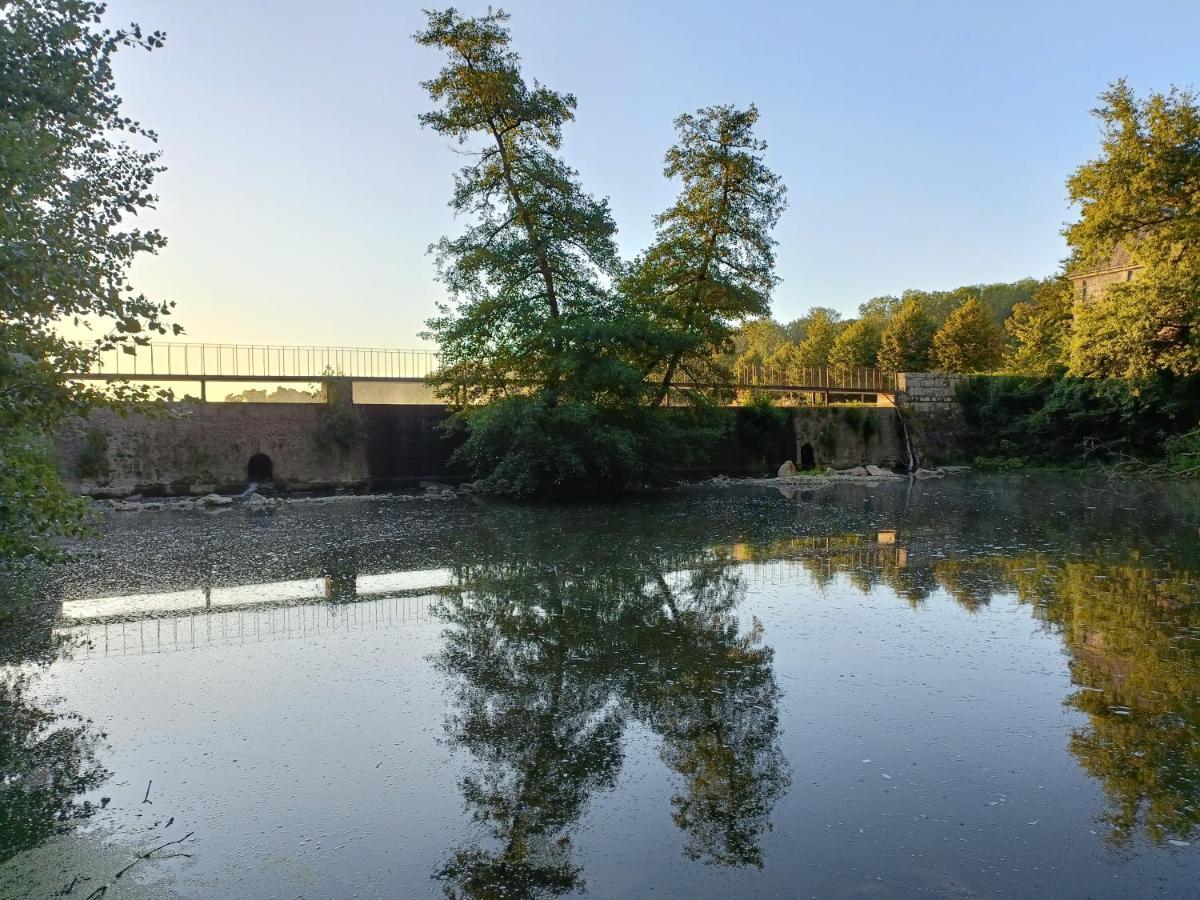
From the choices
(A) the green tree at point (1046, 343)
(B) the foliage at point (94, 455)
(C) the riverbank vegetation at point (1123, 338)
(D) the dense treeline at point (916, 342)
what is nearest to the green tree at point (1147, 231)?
(C) the riverbank vegetation at point (1123, 338)

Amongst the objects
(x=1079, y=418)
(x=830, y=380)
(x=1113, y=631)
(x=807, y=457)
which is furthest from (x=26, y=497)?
(x=830, y=380)

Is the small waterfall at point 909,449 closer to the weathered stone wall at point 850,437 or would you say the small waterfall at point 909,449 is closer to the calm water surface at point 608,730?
the weathered stone wall at point 850,437

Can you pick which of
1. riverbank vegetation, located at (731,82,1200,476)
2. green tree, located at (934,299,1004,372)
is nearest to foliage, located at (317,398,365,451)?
riverbank vegetation, located at (731,82,1200,476)

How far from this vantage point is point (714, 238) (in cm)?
2400

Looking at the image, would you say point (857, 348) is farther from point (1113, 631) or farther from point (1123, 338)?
point (1113, 631)

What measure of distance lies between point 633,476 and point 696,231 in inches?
299

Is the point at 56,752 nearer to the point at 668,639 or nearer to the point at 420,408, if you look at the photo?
the point at 668,639

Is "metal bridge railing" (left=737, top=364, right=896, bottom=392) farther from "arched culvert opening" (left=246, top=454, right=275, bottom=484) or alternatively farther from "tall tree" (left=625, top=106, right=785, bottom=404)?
"arched culvert opening" (left=246, top=454, right=275, bottom=484)

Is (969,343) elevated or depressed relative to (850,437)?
elevated

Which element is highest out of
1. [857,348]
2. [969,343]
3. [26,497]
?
[857,348]

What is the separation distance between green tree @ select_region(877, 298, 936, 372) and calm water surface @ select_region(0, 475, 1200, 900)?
1816 inches

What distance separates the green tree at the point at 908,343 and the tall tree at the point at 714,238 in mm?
32152

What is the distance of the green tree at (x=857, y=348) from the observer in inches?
2260

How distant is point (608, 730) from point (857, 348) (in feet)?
185
